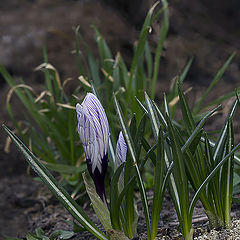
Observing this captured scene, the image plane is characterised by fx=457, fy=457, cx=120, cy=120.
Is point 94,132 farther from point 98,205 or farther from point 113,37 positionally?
point 113,37

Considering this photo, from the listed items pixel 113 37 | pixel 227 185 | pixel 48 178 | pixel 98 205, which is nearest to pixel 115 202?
pixel 98 205

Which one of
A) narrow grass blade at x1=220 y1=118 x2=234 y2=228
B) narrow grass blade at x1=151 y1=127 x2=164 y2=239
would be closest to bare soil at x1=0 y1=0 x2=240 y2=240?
narrow grass blade at x1=220 y1=118 x2=234 y2=228

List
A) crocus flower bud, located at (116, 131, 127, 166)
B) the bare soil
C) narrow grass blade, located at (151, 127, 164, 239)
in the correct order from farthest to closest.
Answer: the bare soil < crocus flower bud, located at (116, 131, 127, 166) < narrow grass blade, located at (151, 127, 164, 239)

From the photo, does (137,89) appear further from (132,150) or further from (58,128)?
(132,150)

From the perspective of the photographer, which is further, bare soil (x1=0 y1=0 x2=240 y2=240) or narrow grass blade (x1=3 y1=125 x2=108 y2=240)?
bare soil (x1=0 y1=0 x2=240 y2=240)

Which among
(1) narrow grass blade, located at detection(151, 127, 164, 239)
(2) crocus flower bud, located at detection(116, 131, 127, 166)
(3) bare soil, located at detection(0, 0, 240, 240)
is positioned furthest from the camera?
(3) bare soil, located at detection(0, 0, 240, 240)

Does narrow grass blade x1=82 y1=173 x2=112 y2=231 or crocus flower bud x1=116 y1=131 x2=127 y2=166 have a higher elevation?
crocus flower bud x1=116 y1=131 x2=127 y2=166

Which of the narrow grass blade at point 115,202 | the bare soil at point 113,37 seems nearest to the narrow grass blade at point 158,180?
the narrow grass blade at point 115,202

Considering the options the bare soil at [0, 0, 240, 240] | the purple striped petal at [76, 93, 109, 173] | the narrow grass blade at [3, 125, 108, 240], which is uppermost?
the purple striped petal at [76, 93, 109, 173]

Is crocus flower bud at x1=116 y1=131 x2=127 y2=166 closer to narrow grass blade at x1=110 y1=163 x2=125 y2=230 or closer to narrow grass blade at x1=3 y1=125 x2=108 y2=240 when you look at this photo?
narrow grass blade at x1=110 y1=163 x2=125 y2=230
